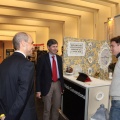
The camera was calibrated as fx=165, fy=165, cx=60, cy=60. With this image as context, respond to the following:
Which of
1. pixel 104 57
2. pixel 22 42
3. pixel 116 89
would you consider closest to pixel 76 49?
pixel 104 57

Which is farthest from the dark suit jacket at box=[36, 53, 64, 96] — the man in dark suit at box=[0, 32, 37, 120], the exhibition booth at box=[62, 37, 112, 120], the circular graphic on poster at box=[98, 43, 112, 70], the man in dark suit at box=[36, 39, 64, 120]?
the circular graphic on poster at box=[98, 43, 112, 70]

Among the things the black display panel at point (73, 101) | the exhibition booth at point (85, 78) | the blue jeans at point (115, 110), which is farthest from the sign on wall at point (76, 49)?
the blue jeans at point (115, 110)

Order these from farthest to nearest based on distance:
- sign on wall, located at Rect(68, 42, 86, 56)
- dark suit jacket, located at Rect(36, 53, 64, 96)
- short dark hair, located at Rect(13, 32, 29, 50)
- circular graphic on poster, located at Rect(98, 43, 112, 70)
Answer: circular graphic on poster, located at Rect(98, 43, 112, 70)
sign on wall, located at Rect(68, 42, 86, 56)
dark suit jacket, located at Rect(36, 53, 64, 96)
short dark hair, located at Rect(13, 32, 29, 50)

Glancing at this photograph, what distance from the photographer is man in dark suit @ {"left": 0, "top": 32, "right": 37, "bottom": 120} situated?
4.65 ft

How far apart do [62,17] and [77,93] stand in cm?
625

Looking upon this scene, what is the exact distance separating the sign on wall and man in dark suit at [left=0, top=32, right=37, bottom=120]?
6.42 feet

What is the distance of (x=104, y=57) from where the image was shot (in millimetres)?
3885

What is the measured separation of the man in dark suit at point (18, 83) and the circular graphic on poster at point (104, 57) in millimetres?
2574

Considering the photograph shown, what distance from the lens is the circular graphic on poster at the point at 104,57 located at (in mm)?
3844

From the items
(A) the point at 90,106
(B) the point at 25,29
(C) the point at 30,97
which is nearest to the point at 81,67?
(A) the point at 90,106

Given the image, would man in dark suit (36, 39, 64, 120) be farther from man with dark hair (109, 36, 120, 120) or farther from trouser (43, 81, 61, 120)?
man with dark hair (109, 36, 120, 120)

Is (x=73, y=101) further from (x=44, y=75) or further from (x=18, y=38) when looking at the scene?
(x=18, y=38)

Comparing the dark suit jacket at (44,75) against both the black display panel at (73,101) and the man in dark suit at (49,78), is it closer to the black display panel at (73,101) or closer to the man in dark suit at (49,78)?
the man in dark suit at (49,78)

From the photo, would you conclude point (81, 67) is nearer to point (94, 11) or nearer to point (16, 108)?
point (16, 108)
